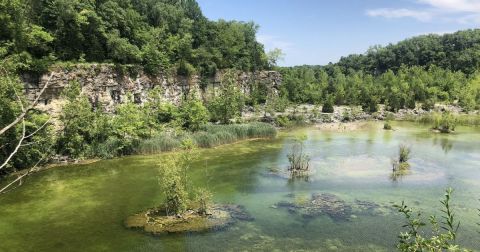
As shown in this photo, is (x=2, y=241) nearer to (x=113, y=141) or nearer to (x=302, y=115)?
(x=113, y=141)

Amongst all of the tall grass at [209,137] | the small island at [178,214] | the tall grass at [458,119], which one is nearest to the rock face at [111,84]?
the tall grass at [209,137]

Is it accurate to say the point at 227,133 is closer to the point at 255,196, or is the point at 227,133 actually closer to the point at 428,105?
the point at 255,196

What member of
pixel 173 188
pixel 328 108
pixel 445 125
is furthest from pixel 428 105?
pixel 173 188

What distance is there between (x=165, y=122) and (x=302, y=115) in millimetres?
22274

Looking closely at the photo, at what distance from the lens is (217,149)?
4056 cm

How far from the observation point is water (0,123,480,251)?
1947cm

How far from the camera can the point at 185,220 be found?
2177cm

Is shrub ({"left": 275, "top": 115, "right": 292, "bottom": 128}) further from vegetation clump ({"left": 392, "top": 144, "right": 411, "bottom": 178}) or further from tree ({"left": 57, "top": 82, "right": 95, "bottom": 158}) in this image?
tree ({"left": 57, "top": 82, "right": 95, "bottom": 158})

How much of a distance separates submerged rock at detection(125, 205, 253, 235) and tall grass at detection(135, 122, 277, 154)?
1541 centimetres

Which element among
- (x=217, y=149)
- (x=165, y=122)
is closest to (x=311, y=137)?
(x=217, y=149)

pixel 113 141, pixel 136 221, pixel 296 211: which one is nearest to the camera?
pixel 136 221

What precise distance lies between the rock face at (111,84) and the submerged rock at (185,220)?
15.5 meters

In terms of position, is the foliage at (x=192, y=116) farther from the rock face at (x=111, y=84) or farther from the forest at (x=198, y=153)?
the rock face at (x=111, y=84)

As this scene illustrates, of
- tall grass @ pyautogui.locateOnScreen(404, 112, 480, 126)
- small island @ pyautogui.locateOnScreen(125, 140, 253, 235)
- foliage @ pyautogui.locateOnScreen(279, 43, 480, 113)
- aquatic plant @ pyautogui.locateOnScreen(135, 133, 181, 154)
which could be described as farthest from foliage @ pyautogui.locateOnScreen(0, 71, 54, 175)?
tall grass @ pyautogui.locateOnScreen(404, 112, 480, 126)
